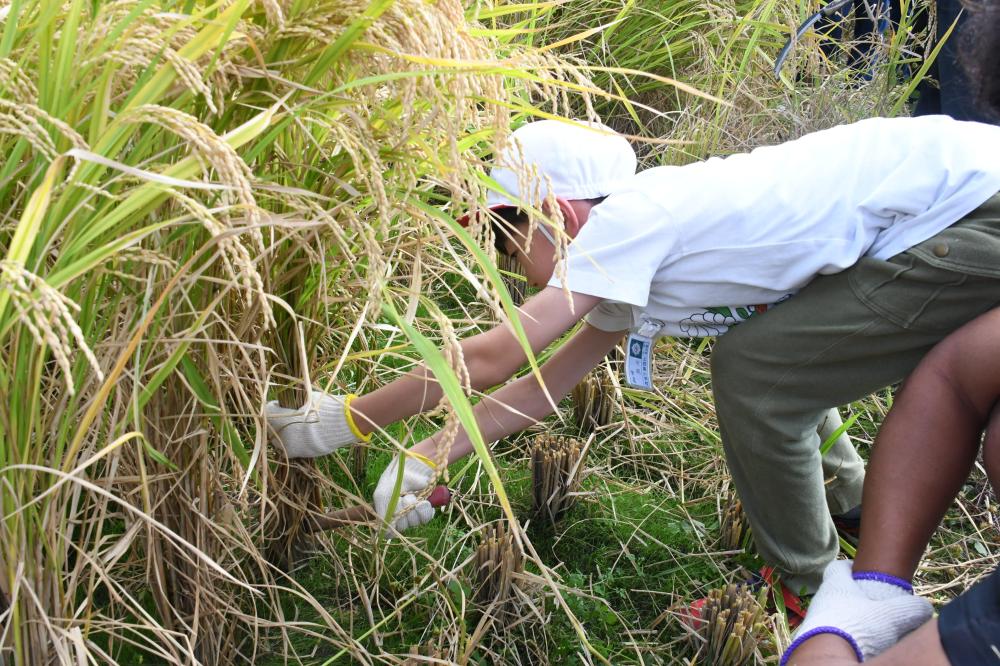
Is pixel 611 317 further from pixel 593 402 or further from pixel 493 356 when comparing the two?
pixel 593 402

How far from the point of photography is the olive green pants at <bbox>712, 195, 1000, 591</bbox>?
1627 millimetres

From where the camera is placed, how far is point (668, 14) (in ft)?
11.7

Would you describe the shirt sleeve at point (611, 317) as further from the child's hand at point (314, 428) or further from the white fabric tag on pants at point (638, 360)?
the child's hand at point (314, 428)

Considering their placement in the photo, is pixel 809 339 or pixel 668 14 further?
pixel 668 14

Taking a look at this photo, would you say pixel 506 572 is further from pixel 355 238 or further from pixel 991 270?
pixel 991 270

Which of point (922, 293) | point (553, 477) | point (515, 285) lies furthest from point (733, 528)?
point (515, 285)

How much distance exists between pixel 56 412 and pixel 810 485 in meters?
1.28

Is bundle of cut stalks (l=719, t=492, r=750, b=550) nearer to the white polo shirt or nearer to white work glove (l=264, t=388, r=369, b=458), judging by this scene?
the white polo shirt

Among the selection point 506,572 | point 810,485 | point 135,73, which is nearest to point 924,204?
point 810,485

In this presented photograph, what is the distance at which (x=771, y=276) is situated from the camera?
1716 mm

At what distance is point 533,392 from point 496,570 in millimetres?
350

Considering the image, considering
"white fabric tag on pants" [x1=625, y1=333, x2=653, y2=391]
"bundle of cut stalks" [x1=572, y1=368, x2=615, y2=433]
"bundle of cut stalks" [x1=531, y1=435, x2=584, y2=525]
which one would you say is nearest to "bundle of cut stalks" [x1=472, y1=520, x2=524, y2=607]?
"bundle of cut stalks" [x1=531, y1=435, x2=584, y2=525]

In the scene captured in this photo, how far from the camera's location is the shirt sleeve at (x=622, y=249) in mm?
1562

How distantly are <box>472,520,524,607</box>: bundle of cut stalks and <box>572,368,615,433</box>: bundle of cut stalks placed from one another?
66 centimetres
